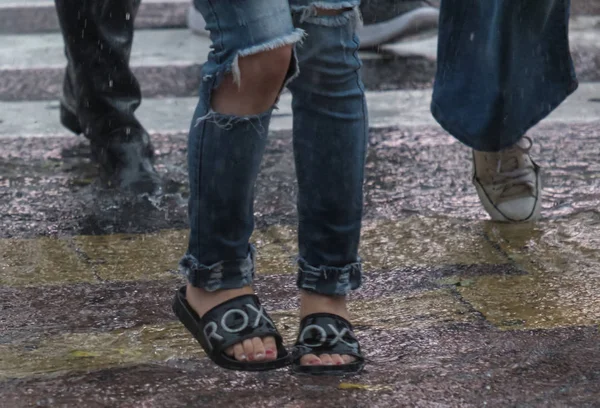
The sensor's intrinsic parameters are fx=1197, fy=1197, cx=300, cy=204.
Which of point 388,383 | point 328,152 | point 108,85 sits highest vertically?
point 328,152

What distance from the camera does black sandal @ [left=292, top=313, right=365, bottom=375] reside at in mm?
2443

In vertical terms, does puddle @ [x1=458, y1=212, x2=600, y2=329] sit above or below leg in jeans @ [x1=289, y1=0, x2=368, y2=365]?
below

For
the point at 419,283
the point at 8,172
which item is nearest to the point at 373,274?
the point at 419,283

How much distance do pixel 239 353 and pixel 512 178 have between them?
1.51 m

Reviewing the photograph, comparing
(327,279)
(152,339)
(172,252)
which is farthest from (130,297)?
(327,279)

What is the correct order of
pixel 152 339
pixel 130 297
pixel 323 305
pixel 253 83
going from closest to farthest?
pixel 253 83 → pixel 323 305 → pixel 152 339 → pixel 130 297

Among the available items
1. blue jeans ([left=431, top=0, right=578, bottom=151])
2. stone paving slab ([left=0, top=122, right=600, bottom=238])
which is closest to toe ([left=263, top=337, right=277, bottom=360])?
blue jeans ([left=431, top=0, right=578, bottom=151])

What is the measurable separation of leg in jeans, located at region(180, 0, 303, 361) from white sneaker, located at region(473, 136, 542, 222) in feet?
4.40

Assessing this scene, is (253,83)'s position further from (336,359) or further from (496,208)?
(496,208)

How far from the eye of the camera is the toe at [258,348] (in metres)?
2.40

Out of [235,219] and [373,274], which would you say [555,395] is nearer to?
[235,219]

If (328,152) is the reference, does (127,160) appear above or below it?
below

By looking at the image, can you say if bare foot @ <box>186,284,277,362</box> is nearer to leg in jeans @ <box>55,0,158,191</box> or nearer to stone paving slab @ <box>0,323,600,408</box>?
stone paving slab @ <box>0,323,600,408</box>

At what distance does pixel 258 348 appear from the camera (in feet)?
7.91
